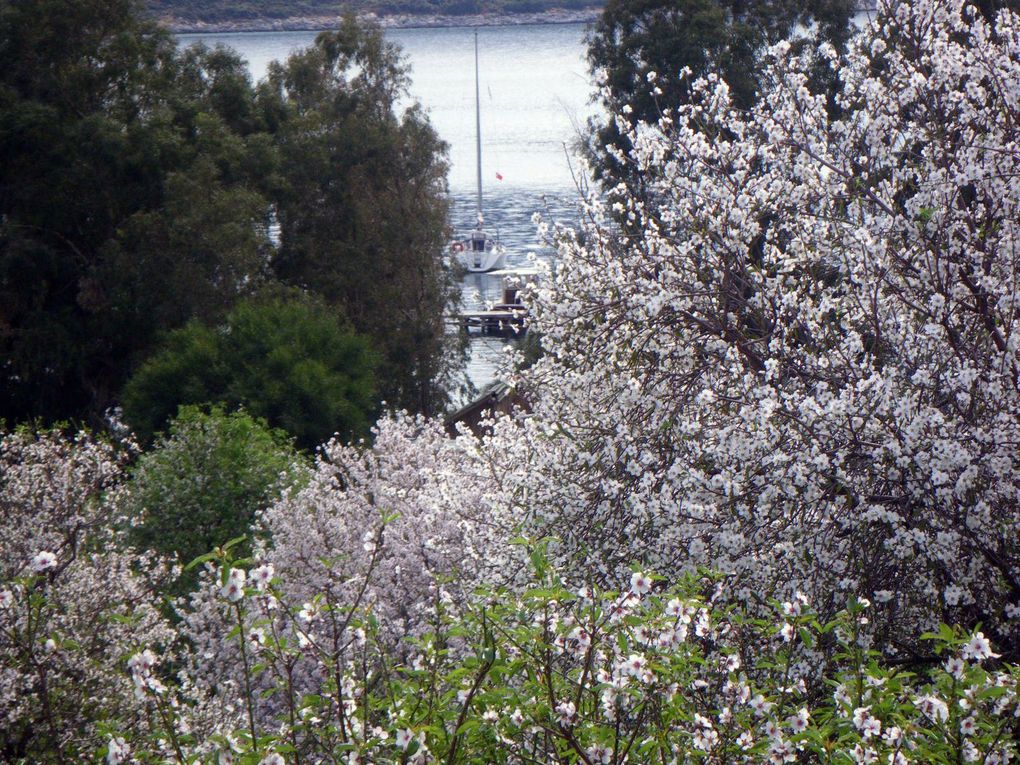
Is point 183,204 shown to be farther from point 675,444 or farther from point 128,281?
point 675,444

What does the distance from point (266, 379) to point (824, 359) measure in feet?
42.8

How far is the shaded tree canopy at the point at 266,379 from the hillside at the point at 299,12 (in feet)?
88.2

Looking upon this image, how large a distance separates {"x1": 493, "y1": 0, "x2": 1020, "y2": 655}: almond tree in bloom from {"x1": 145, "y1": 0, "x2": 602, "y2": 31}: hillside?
3736 centimetres

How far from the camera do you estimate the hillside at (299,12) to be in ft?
144

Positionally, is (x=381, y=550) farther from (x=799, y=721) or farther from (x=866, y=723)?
(x=866, y=723)

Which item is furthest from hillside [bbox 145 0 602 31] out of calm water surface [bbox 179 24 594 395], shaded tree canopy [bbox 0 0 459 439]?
shaded tree canopy [bbox 0 0 459 439]

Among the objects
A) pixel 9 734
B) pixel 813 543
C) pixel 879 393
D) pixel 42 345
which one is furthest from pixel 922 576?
pixel 42 345

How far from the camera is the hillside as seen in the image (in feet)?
144

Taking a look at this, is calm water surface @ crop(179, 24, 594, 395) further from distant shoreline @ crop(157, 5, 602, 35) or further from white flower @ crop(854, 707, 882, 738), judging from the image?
white flower @ crop(854, 707, 882, 738)

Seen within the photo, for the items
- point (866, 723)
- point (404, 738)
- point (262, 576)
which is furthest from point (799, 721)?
point (262, 576)

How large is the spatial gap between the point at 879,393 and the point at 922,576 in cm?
89

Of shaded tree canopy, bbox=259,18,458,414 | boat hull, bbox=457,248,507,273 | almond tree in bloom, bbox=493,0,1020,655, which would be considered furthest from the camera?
boat hull, bbox=457,248,507,273

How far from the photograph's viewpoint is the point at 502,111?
86.9 metres

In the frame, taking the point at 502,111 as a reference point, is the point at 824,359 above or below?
above
